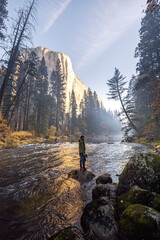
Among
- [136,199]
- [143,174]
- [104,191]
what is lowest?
[104,191]

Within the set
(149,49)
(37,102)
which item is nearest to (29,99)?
(37,102)

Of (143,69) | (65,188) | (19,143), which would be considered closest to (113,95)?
(143,69)

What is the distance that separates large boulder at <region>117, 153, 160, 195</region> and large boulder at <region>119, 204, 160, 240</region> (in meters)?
1.28

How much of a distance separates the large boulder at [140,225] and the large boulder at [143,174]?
1278mm

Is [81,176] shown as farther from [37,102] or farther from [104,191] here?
[37,102]

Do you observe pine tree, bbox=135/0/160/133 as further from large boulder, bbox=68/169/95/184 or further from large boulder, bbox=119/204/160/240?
large boulder, bbox=119/204/160/240

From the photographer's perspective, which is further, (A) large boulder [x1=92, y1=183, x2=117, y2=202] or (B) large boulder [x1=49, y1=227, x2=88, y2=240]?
(A) large boulder [x1=92, y1=183, x2=117, y2=202]

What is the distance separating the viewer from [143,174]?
310 cm

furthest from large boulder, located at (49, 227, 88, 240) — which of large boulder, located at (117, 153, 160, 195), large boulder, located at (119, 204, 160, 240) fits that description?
large boulder, located at (117, 153, 160, 195)

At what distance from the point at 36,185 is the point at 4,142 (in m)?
13.4

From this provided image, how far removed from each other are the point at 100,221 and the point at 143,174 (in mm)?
1801

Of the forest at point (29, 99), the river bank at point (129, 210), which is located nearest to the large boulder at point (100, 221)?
the river bank at point (129, 210)

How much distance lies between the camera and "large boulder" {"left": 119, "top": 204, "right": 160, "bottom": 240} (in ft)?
5.16

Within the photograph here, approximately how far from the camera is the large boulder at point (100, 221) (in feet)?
6.63
